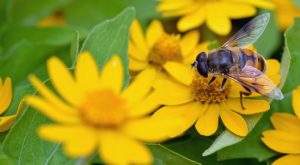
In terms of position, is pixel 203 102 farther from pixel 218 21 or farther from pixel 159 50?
pixel 218 21

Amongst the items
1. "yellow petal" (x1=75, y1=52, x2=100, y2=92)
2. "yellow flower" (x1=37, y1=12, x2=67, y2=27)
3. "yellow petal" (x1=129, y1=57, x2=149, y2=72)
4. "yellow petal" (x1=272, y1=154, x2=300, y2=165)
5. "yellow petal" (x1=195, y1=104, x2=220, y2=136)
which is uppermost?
"yellow petal" (x1=75, y1=52, x2=100, y2=92)

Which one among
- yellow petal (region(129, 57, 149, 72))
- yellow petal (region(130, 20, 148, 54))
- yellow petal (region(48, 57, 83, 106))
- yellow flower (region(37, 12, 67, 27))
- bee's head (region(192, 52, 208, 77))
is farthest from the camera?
yellow flower (region(37, 12, 67, 27))

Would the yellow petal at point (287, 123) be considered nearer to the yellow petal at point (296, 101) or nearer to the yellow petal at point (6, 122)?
the yellow petal at point (296, 101)

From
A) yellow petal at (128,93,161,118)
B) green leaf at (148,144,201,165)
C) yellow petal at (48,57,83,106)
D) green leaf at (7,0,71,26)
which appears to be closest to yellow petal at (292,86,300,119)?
green leaf at (148,144,201,165)

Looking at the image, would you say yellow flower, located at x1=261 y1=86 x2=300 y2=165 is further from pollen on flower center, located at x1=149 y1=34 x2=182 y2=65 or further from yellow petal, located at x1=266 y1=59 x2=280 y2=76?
pollen on flower center, located at x1=149 y1=34 x2=182 y2=65

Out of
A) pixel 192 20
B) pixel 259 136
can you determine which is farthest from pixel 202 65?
pixel 192 20

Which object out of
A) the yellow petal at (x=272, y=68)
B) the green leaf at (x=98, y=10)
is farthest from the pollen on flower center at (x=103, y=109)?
the green leaf at (x=98, y=10)

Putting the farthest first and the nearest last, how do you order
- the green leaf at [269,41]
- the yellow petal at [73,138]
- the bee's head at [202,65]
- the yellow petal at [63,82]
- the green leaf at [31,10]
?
the green leaf at [31,10] → the green leaf at [269,41] → the bee's head at [202,65] → the yellow petal at [63,82] → the yellow petal at [73,138]
